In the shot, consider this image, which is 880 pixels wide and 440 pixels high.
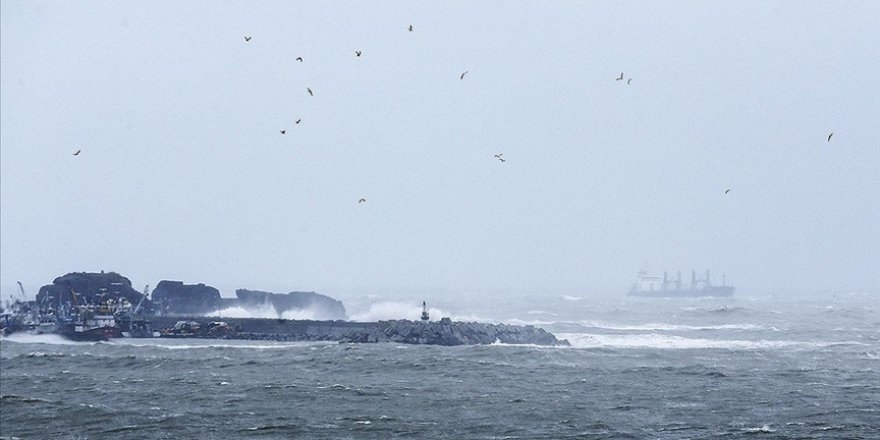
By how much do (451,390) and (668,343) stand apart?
27802 millimetres

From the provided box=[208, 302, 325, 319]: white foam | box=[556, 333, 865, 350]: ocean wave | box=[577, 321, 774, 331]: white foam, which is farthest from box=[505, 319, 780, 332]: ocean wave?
box=[208, 302, 325, 319]: white foam

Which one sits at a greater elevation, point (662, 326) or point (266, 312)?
point (266, 312)

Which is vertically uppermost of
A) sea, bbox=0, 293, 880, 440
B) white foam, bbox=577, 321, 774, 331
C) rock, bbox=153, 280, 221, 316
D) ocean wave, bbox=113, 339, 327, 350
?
rock, bbox=153, 280, 221, 316

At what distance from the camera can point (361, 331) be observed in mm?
66750

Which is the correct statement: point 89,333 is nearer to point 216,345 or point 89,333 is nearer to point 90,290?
point 216,345

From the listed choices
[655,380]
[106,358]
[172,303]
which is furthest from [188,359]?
[172,303]

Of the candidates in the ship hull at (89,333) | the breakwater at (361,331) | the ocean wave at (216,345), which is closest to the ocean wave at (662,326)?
the breakwater at (361,331)

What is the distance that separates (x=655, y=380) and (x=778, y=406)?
8.01m

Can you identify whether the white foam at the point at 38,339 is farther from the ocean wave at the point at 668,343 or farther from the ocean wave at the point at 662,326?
the ocean wave at the point at 662,326

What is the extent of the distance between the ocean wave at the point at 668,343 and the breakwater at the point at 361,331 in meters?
3.19

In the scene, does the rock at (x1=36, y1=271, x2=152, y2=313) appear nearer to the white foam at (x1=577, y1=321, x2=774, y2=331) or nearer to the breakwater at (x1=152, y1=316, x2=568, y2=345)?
the breakwater at (x1=152, y1=316, x2=568, y2=345)

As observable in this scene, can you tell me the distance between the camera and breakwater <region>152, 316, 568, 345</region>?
62.3 m

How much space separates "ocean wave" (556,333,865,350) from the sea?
0.25m

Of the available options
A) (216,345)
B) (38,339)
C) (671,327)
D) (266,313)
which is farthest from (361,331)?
(266,313)
